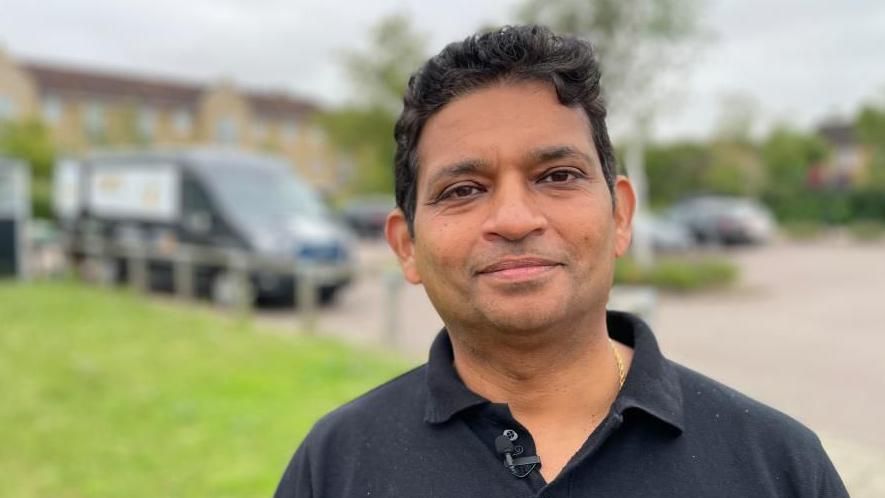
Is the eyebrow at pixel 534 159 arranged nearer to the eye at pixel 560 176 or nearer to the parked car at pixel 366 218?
the eye at pixel 560 176

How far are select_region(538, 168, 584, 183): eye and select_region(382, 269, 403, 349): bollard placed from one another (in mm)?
7114

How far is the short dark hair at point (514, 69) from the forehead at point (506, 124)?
2 cm

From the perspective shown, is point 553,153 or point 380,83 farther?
point 380,83

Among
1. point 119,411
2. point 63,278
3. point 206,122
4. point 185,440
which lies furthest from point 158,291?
point 206,122

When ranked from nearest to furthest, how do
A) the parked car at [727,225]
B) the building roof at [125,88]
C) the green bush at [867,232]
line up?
the parked car at [727,225] → the green bush at [867,232] → the building roof at [125,88]

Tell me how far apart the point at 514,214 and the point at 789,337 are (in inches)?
382

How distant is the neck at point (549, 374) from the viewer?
155cm

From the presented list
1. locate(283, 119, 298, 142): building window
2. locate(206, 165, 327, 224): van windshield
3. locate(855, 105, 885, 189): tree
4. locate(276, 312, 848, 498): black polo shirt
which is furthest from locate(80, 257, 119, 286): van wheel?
locate(283, 119, 298, 142): building window

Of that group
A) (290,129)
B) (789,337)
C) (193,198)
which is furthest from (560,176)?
(290,129)

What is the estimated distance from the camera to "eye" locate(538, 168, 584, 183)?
1.52 meters

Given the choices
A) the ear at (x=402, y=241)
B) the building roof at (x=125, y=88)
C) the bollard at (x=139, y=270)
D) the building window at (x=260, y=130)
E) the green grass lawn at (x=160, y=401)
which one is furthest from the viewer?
the building window at (x=260, y=130)

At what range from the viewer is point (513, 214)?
146cm

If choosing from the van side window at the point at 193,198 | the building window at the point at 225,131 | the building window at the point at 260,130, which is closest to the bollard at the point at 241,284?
the van side window at the point at 193,198

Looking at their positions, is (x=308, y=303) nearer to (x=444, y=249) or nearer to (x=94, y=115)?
(x=444, y=249)
